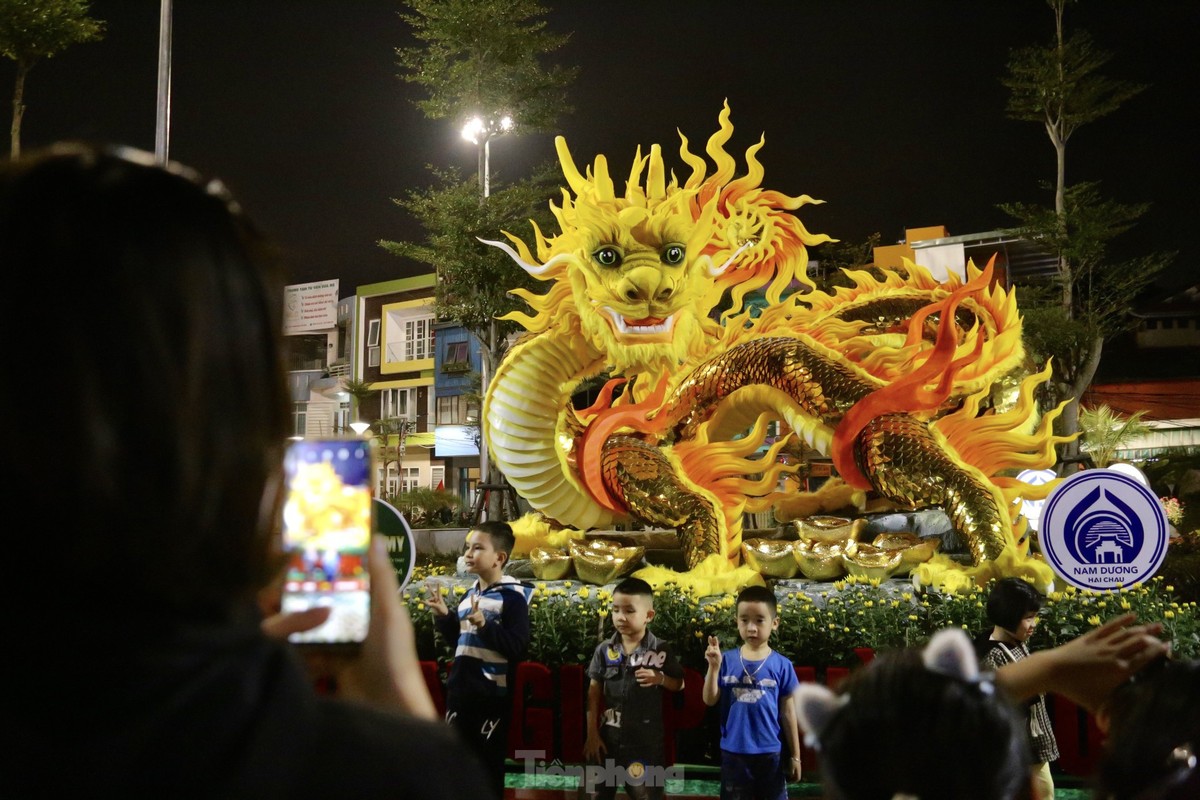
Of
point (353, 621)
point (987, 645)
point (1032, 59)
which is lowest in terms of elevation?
Answer: point (987, 645)

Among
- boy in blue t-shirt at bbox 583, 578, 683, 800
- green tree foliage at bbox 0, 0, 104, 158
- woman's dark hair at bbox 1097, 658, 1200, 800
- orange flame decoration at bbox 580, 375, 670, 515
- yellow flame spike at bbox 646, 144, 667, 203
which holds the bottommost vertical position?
boy in blue t-shirt at bbox 583, 578, 683, 800

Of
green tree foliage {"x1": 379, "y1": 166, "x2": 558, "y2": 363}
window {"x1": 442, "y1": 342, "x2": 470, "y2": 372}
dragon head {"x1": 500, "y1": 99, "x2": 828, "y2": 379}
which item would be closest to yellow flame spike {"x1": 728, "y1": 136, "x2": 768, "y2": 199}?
Result: dragon head {"x1": 500, "y1": 99, "x2": 828, "y2": 379}

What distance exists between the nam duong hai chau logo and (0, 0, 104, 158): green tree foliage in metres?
13.4

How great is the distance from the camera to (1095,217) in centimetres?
1648

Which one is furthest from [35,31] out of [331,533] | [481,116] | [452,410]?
[452,410]

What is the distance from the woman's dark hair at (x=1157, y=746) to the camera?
4.20 ft

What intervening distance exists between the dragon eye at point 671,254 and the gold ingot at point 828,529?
248 cm

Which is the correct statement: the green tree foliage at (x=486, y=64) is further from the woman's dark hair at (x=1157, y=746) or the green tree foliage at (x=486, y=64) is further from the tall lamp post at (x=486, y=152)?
the woman's dark hair at (x=1157, y=746)

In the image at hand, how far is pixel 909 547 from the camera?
7.75m

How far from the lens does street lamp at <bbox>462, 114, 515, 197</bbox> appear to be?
1555cm

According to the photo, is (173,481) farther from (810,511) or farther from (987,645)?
(810,511)

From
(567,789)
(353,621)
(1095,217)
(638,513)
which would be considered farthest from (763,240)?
(1095,217)

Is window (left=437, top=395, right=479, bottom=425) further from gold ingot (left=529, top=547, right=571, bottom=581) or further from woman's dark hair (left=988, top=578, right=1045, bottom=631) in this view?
woman's dark hair (left=988, top=578, right=1045, bottom=631)

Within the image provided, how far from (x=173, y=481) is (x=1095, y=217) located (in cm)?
1827
